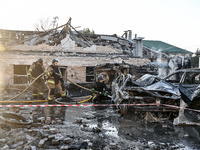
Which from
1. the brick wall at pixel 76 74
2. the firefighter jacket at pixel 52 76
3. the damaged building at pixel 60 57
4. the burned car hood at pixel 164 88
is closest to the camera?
the burned car hood at pixel 164 88

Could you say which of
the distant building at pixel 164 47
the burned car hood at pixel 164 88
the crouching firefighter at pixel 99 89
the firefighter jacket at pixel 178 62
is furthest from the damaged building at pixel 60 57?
the distant building at pixel 164 47

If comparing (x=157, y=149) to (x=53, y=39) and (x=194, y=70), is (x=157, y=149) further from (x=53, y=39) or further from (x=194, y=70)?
(x=53, y=39)

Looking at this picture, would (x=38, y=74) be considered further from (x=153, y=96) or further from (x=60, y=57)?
(x=153, y=96)

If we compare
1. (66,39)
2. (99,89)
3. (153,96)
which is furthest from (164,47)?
(153,96)

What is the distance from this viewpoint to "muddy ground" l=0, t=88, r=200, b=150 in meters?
3.52

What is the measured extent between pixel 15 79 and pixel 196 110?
12562 millimetres

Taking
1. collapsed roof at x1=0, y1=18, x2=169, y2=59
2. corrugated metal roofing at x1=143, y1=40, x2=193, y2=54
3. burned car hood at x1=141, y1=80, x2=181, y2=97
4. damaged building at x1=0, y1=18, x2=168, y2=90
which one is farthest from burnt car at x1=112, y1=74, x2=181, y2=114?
corrugated metal roofing at x1=143, y1=40, x2=193, y2=54

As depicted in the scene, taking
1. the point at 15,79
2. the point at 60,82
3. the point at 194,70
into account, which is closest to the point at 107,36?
the point at 15,79

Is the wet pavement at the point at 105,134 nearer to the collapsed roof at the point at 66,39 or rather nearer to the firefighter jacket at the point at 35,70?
the firefighter jacket at the point at 35,70

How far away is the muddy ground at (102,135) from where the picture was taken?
139 inches

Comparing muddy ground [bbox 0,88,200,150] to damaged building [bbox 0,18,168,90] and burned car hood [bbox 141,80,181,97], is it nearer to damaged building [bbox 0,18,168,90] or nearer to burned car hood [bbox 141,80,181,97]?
burned car hood [bbox 141,80,181,97]

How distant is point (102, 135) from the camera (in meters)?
4.09

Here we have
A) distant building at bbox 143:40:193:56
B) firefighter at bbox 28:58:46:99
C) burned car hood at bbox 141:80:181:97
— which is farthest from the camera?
distant building at bbox 143:40:193:56

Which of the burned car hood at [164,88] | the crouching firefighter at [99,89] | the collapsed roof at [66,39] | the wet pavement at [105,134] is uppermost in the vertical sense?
the collapsed roof at [66,39]
